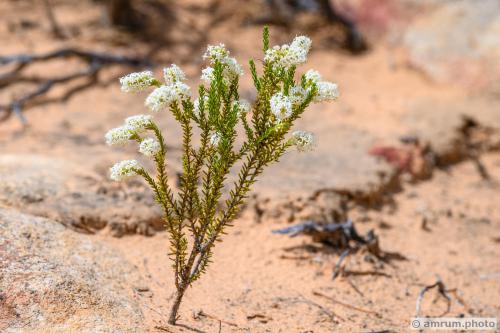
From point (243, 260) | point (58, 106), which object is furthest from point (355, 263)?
point (58, 106)

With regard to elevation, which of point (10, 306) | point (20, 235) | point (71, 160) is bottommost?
point (10, 306)

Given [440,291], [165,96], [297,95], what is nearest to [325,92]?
[297,95]

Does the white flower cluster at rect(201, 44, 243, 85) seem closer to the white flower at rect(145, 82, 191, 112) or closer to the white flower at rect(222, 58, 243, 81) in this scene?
the white flower at rect(222, 58, 243, 81)

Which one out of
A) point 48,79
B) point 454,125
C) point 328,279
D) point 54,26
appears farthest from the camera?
point 54,26

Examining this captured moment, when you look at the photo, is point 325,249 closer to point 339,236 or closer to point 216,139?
point 339,236

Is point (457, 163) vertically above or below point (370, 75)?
below

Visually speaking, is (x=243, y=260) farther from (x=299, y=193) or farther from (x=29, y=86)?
(x=29, y=86)

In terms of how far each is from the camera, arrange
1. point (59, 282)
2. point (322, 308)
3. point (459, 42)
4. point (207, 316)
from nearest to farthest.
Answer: point (59, 282) < point (207, 316) < point (322, 308) < point (459, 42)
